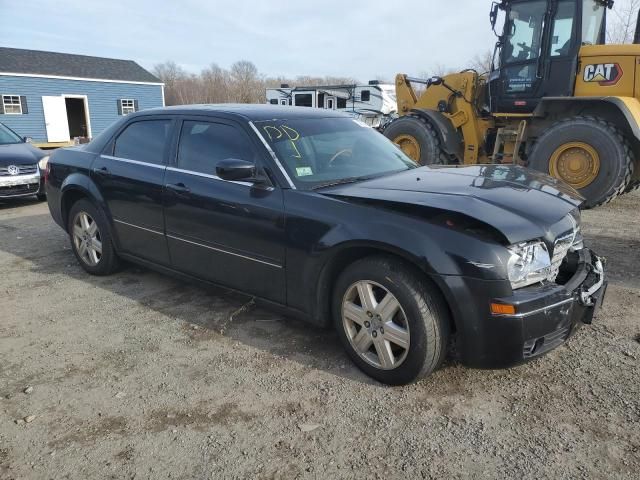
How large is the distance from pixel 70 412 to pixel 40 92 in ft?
84.1

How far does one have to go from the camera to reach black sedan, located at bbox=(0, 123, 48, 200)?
8445 mm

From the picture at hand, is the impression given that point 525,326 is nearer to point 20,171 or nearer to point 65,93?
point 20,171

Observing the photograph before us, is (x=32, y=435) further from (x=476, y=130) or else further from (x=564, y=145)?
(x=476, y=130)

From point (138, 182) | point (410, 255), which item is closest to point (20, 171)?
point (138, 182)

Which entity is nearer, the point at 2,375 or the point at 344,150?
the point at 2,375

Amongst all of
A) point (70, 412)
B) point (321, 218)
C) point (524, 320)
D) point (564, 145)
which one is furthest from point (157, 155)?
point (564, 145)

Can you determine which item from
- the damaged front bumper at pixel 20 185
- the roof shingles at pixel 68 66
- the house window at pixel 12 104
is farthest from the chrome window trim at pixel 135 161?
the roof shingles at pixel 68 66

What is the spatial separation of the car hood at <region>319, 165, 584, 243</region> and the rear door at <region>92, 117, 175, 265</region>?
169 centimetres

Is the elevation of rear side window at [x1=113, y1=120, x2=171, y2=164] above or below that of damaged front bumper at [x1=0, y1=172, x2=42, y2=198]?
above

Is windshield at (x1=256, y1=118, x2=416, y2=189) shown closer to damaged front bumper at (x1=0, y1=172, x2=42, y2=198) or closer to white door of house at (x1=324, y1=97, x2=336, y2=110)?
damaged front bumper at (x1=0, y1=172, x2=42, y2=198)

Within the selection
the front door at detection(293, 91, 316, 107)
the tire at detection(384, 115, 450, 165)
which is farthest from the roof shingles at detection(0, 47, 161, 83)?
the tire at detection(384, 115, 450, 165)

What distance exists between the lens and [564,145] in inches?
294

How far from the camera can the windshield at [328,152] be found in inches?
138

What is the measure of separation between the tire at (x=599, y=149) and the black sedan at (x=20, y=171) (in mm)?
8561
